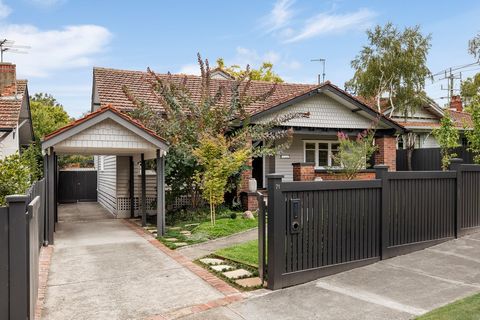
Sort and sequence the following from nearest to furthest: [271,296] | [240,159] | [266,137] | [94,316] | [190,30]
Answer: [94,316] → [271,296] → [240,159] → [266,137] → [190,30]

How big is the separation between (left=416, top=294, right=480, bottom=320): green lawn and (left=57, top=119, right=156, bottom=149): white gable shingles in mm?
7841

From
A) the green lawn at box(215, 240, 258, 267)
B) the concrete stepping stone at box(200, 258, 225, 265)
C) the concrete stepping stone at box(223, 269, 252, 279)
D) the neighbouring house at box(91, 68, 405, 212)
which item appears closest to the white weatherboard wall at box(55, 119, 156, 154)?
the green lawn at box(215, 240, 258, 267)

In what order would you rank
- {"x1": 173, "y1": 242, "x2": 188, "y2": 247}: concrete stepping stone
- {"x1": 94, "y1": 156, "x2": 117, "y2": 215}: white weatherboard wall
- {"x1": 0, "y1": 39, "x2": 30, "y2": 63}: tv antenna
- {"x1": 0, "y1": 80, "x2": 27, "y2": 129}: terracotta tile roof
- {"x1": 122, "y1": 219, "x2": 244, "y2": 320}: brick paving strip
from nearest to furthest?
{"x1": 122, "y1": 219, "x2": 244, "y2": 320}: brick paving strip < {"x1": 173, "y1": 242, "x2": 188, "y2": 247}: concrete stepping stone < {"x1": 0, "y1": 80, "x2": 27, "y2": 129}: terracotta tile roof < {"x1": 94, "y1": 156, "x2": 117, "y2": 215}: white weatherboard wall < {"x1": 0, "y1": 39, "x2": 30, "y2": 63}: tv antenna

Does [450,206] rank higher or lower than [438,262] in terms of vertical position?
higher

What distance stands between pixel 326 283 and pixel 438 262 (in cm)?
230

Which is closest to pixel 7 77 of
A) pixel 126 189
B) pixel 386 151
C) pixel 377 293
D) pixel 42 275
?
pixel 126 189

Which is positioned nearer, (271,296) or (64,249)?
(271,296)

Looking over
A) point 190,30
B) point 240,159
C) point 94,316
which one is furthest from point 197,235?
point 190,30

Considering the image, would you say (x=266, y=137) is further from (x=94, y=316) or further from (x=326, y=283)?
(x=94, y=316)

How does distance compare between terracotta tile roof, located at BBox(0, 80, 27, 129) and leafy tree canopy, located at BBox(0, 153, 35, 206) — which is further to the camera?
terracotta tile roof, located at BBox(0, 80, 27, 129)

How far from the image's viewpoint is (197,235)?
400 inches

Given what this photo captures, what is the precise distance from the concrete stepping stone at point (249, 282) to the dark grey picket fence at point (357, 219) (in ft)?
0.76

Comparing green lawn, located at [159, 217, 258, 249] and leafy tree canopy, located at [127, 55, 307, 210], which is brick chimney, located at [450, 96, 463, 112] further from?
green lawn, located at [159, 217, 258, 249]

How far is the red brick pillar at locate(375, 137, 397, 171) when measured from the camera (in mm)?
17672
